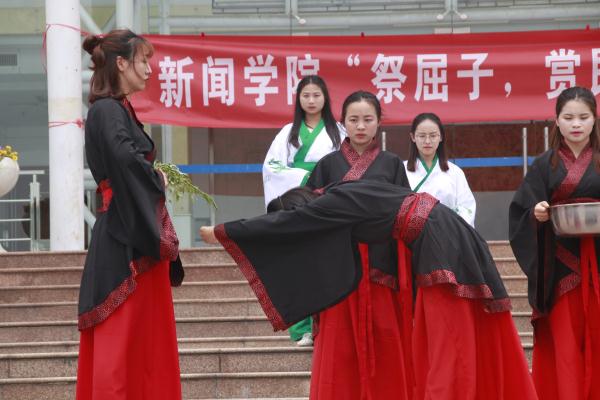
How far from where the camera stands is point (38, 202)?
1077 cm

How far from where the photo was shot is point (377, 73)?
35.8ft

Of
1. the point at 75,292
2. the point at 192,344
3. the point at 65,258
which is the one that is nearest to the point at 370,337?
the point at 192,344

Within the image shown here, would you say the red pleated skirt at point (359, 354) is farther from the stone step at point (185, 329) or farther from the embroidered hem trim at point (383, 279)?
the stone step at point (185, 329)

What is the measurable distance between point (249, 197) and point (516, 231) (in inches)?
235

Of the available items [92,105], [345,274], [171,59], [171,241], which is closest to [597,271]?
[345,274]

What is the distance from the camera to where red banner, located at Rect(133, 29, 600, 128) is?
10.8 metres

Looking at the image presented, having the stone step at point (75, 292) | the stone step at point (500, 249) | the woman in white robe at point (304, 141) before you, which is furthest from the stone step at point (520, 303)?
the woman in white robe at point (304, 141)

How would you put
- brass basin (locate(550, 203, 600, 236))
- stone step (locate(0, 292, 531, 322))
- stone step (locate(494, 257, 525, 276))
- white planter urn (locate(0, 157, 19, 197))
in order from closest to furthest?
brass basin (locate(550, 203, 600, 236)), stone step (locate(0, 292, 531, 322)), stone step (locate(494, 257, 525, 276)), white planter urn (locate(0, 157, 19, 197))

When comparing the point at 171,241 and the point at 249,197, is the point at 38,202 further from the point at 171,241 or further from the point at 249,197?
the point at 171,241

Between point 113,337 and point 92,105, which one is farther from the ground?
point 92,105

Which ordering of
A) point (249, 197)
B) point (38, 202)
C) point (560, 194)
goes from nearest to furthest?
point (560, 194)
point (38, 202)
point (249, 197)

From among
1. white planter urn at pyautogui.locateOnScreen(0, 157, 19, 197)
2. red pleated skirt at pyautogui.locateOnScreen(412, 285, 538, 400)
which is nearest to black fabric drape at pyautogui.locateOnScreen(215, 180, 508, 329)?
red pleated skirt at pyautogui.locateOnScreen(412, 285, 538, 400)

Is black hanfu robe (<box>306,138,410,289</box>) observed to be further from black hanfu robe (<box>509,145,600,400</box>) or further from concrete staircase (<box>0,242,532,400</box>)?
concrete staircase (<box>0,242,532,400</box>)

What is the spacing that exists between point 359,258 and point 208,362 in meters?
2.53
